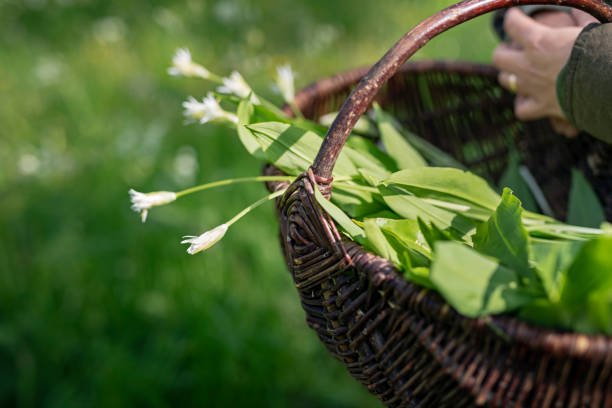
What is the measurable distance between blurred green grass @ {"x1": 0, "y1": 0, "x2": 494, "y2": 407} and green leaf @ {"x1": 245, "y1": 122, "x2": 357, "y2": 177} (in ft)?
1.72

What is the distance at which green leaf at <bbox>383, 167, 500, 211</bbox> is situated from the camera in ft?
2.03

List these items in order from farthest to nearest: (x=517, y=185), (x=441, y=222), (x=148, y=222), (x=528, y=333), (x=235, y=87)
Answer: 1. (x=148, y=222)
2. (x=517, y=185)
3. (x=235, y=87)
4. (x=441, y=222)
5. (x=528, y=333)

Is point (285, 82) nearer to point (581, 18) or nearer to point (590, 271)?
point (581, 18)

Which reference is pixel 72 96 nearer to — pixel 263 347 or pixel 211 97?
pixel 263 347

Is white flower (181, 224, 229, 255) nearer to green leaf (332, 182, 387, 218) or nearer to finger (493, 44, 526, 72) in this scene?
green leaf (332, 182, 387, 218)

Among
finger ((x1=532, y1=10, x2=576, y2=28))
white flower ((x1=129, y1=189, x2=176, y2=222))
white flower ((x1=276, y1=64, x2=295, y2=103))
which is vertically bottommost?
finger ((x1=532, y1=10, x2=576, y2=28))

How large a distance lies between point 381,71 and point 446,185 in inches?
5.9

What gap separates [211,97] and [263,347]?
61 centimetres

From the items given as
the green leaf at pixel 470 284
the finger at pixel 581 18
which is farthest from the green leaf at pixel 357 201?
the finger at pixel 581 18

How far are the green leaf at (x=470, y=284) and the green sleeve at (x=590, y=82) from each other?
0.28 m

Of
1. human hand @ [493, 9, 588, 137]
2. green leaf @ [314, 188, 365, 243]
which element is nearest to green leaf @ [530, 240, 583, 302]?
green leaf @ [314, 188, 365, 243]

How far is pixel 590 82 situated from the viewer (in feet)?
2.13

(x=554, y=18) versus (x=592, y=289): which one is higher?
(x=554, y=18)

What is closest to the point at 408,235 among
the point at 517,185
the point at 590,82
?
the point at 590,82
